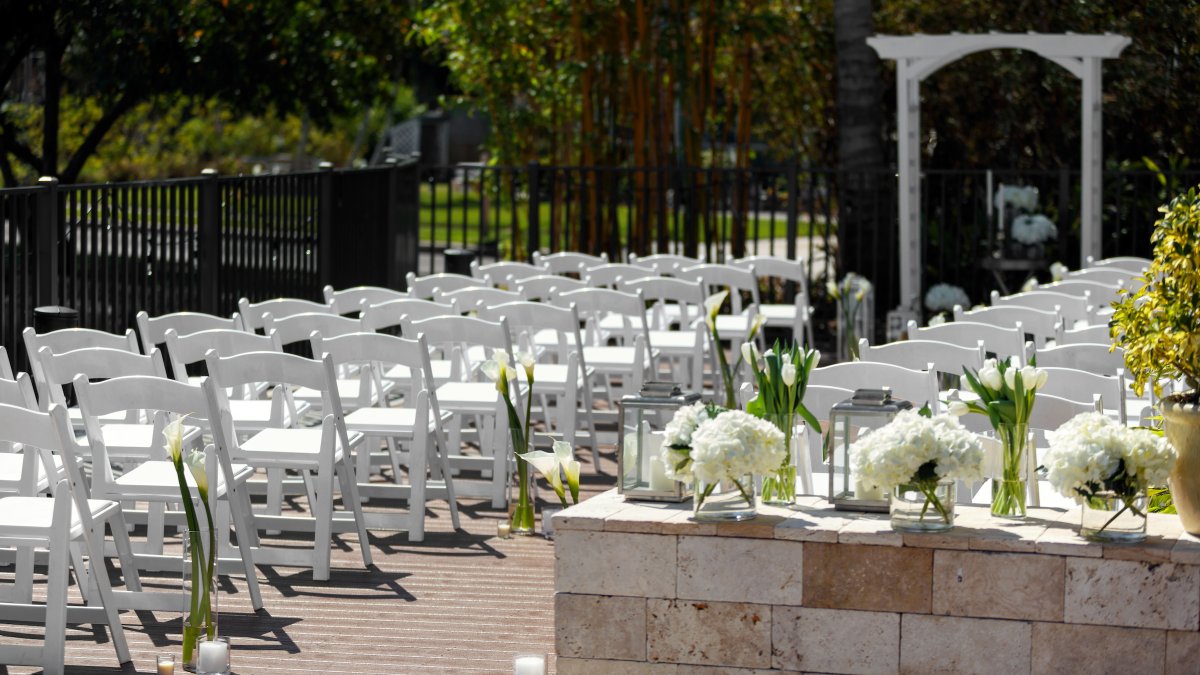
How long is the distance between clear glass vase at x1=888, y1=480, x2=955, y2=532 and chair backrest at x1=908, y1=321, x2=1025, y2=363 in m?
2.69

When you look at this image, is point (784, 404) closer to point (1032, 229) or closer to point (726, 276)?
point (726, 276)

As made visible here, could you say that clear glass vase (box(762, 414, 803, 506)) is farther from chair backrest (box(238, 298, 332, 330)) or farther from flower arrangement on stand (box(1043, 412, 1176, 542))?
chair backrest (box(238, 298, 332, 330))

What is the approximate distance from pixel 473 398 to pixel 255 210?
3.88 m

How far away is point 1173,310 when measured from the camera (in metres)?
4.18

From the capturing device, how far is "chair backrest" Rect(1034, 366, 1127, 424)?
5.54m

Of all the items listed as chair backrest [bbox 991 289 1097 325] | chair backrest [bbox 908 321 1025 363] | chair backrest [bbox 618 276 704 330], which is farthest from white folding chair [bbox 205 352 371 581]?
chair backrest [bbox 991 289 1097 325]

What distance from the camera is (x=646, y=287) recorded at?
30.6 ft

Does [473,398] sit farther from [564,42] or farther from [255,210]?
[564,42]

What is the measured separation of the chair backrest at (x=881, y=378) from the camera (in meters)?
5.55

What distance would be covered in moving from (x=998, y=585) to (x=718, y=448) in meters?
0.75

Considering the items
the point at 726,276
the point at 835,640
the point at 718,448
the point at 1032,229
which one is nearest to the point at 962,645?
the point at 835,640

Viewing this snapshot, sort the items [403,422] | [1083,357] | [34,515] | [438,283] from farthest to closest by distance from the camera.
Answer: [438,283] < [403,422] < [1083,357] < [34,515]

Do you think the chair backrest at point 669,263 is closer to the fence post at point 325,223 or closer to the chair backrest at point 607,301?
the chair backrest at point 607,301

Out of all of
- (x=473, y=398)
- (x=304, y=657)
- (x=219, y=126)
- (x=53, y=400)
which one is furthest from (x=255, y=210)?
(x=219, y=126)
